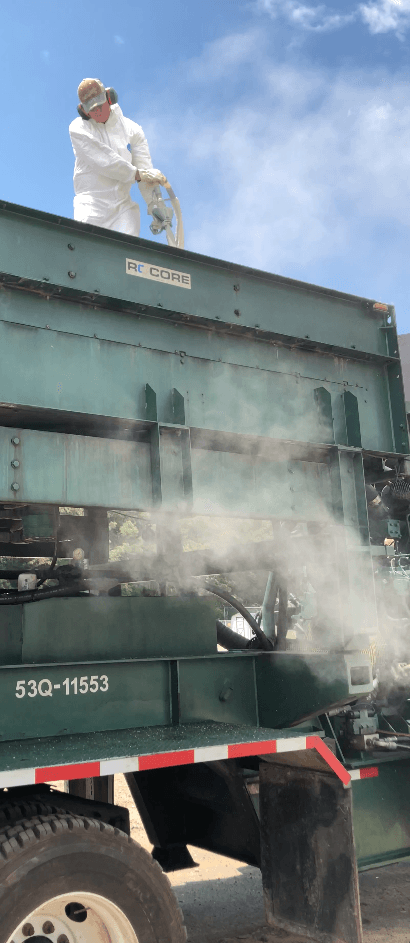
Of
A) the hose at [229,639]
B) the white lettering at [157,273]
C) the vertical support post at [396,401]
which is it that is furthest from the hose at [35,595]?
the vertical support post at [396,401]

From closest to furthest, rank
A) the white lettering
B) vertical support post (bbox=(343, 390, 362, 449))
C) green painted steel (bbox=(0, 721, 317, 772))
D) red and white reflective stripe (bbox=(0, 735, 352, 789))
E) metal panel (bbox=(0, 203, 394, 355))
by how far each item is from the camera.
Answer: red and white reflective stripe (bbox=(0, 735, 352, 789)) < green painted steel (bbox=(0, 721, 317, 772)) < metal panel (bbox=(0, 203, 394, 355)) < the white lettering < vertical support post (bbox=(343, 390, 362, 449))

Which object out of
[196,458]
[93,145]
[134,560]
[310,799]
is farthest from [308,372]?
[310,799]

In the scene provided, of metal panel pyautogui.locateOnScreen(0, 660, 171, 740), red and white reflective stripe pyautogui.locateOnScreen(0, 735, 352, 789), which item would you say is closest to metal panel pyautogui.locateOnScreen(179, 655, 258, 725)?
metal panel pyautogui.locateOnScreen(0, 660, 171, 740)

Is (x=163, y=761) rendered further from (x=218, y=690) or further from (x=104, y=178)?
(x=104, y=178)

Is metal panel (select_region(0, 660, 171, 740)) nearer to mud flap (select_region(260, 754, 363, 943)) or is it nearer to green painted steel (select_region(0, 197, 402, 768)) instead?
green painted steel (select_region(0, 197, 402, 768))

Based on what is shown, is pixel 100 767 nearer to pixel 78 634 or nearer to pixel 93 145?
pixel 78 634

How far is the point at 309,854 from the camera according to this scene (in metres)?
3.89

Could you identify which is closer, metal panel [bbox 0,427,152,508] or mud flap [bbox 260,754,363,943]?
metal panel [bbox 0,427,152,508]

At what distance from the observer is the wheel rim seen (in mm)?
2869

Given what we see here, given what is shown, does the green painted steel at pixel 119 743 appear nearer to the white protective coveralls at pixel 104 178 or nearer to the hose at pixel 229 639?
the hose at pixel 229 639

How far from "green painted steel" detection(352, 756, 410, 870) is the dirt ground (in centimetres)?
61

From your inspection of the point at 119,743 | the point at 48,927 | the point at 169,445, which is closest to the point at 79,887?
the point at 48,927

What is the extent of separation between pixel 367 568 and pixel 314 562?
0.38 m

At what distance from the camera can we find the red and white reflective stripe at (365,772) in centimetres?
410
